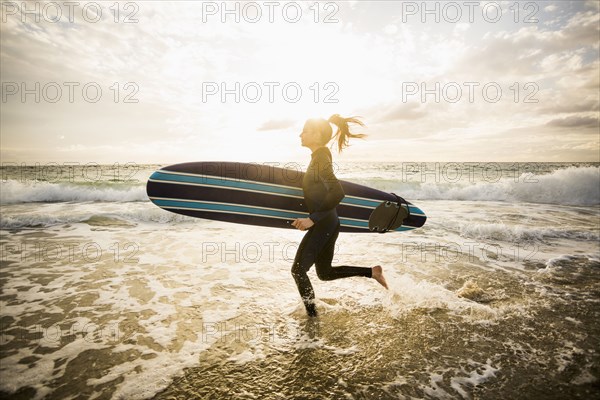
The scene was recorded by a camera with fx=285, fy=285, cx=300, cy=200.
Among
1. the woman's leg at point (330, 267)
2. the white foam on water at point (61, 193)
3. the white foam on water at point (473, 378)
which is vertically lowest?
the white foam on water at point (473, 378)

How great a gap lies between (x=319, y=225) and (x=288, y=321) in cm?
113

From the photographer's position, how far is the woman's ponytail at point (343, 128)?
10.2ft

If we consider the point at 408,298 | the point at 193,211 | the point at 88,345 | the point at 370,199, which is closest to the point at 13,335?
the point at 88,345

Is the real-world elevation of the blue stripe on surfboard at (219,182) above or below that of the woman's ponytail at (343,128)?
below

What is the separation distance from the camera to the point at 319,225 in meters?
2.97

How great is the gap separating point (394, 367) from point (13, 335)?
3.62 metres

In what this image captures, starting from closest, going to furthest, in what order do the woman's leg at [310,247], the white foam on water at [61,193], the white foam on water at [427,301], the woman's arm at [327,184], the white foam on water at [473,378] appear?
the white foam on water at [473,378], the woman's arm at [327,184], the woman's leg at [310,247], the white foam on water at [427,301], the white foam on water at [61,193]

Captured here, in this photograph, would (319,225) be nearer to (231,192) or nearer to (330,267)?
(330,267)

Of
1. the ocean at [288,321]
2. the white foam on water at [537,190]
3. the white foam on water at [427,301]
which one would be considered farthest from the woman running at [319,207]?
the white foam on water at [537,190]

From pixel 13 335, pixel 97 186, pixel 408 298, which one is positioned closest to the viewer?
pixel 13 335

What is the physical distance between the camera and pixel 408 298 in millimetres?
3631

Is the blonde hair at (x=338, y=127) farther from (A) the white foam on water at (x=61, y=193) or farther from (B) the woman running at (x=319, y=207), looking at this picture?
(A) the white foam on water at (x=61, y=193)

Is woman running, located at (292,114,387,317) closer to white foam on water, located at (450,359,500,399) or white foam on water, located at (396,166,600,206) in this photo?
white foam on water, located at (450,359,500,399)

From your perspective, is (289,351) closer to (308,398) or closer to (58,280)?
(308,398)
